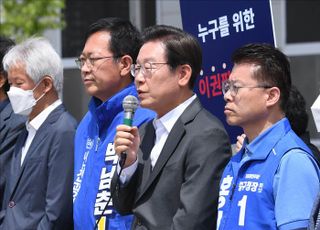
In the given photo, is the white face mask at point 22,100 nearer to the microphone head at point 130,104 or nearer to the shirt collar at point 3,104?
the shirt collar at point 3,104

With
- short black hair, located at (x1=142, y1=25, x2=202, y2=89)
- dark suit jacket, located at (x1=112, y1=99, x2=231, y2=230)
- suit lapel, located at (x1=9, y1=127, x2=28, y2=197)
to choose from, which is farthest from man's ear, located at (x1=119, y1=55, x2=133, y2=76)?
suit lapel, located at (x1=9, y1=127, x2=28, y2=197)

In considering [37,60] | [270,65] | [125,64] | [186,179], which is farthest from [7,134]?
[270,65]

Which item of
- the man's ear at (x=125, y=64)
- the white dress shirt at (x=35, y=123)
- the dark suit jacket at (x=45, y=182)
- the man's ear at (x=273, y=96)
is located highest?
the man's ear at (x=125, y=64)

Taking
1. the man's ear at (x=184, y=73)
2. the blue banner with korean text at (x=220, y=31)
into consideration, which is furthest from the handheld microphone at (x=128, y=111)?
the blue banner with korean text at (x=220, y=31)

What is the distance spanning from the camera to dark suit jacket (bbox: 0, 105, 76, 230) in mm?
5145

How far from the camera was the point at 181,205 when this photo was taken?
4137 millimetres

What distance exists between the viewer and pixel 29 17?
9.94m

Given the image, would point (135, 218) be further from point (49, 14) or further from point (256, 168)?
point (49, 14)

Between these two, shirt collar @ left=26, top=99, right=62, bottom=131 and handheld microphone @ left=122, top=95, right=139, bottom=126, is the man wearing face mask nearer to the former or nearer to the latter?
shirt collar @ left=26, top=99, right=62, bottom=131

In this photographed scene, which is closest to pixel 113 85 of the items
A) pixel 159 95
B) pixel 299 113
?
pixel 159 95

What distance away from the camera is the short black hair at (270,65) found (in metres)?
4.06

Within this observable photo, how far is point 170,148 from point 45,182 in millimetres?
1256

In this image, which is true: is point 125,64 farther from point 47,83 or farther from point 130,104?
point 130,104

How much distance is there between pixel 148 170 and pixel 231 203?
620 millimetres
